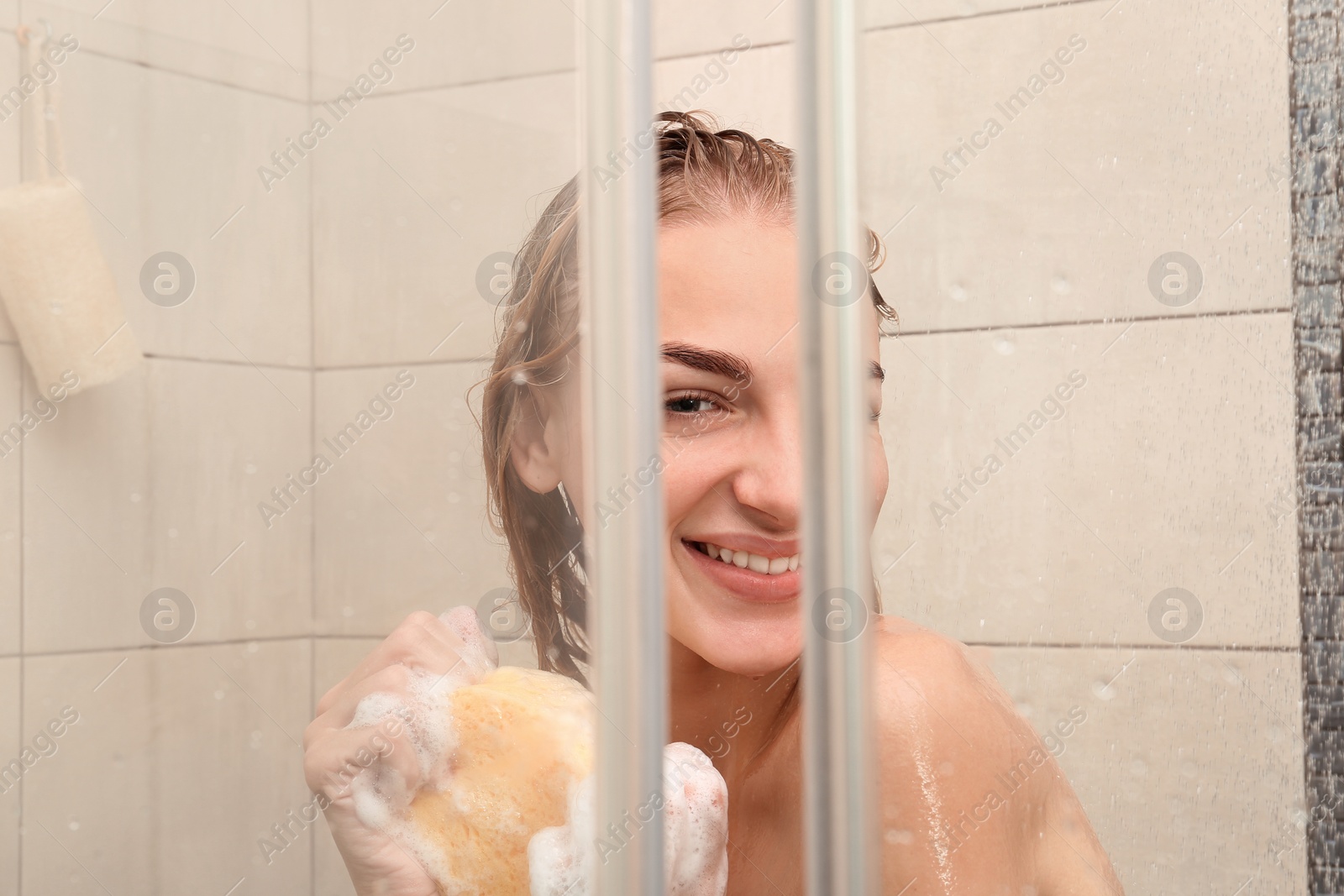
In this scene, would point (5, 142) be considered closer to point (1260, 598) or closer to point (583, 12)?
point (583, 12)

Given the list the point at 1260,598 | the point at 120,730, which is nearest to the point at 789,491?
the point at 1260,598

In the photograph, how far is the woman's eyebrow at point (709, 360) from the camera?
596 mm

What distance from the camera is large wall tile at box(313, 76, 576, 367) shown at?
1.73ft

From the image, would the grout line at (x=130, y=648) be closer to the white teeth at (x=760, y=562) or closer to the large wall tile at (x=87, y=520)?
the large wall tile at (x=87, y=520)

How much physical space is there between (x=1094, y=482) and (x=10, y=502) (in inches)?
19.5

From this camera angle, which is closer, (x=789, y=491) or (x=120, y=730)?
(x=120, y=730)

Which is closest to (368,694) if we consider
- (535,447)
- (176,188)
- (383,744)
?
(383,744)

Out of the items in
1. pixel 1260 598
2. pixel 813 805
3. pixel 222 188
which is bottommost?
pixel 813 805

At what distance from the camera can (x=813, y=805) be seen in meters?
0.59

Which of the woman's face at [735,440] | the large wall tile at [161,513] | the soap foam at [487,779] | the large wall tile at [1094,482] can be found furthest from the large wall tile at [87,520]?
the large wall tile at [1094,482]

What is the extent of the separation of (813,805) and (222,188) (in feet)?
1.34

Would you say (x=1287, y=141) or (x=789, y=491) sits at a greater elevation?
(x=1287, y=141)

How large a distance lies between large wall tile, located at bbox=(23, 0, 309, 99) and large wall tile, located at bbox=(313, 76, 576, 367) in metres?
0.04

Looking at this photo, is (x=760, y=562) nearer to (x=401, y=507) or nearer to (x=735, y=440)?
(x=735, y=440)
